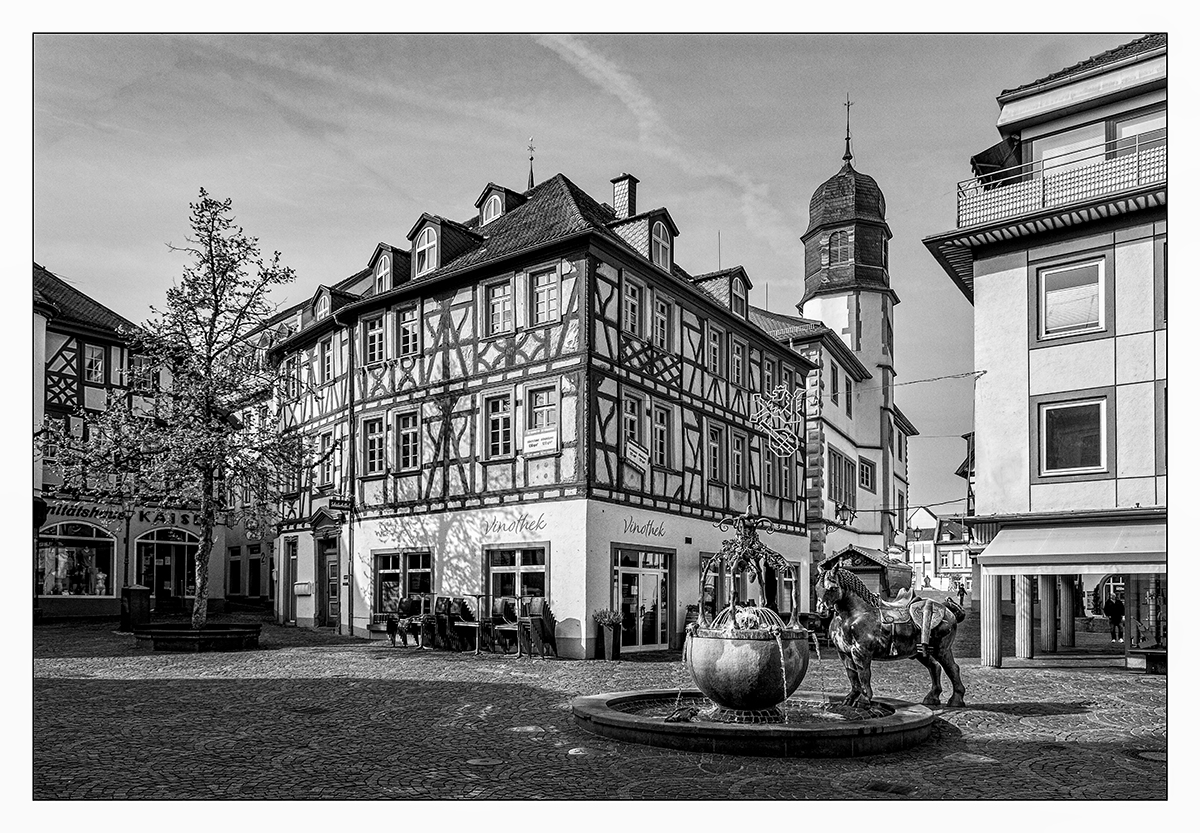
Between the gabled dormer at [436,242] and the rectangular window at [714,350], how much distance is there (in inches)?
198

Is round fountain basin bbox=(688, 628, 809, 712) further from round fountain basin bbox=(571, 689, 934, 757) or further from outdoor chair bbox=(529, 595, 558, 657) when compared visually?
outdoor chair bbox=(529, 595, 558, 657)

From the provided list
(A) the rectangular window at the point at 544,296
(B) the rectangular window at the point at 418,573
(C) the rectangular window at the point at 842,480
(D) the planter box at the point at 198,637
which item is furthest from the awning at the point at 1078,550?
(C) the rectangular window at the point at 842,480

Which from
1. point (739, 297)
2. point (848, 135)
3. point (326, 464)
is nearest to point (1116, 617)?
point (739, 297)

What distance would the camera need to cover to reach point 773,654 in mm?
10117

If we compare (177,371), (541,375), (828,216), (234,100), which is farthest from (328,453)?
(234,100)

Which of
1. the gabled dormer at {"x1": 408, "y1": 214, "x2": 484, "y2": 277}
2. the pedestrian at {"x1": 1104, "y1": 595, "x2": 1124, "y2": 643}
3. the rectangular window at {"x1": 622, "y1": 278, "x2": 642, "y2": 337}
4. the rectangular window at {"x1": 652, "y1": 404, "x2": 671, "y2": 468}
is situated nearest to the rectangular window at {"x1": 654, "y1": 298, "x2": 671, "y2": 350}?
the rectangular window at {"x1": 622, "y1": 278, "x2": 642, "y2": 337}

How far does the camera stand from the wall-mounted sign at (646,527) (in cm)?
2125

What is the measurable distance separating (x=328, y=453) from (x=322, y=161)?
Result: 12.0 meters

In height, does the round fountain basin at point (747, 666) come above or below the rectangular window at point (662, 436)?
below

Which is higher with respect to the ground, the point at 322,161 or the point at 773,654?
the point at 322,161

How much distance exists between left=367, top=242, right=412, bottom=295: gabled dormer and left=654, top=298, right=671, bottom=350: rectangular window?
17.4 ft

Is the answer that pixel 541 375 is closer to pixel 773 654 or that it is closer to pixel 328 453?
pixel 328 453

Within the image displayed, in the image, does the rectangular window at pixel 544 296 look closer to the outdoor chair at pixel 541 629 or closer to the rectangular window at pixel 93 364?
the outdoor chair at pixel 541 629

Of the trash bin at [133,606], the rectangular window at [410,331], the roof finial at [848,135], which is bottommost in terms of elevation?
the trash bin at [133,606]
